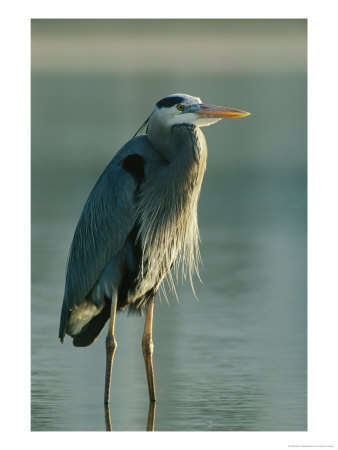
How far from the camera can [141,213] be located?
535 centimetres

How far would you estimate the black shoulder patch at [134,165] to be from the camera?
5.33m

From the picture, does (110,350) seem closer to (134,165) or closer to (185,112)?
(134,165)

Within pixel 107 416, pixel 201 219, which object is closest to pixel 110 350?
pixel 107 416

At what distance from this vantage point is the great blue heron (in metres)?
5.29

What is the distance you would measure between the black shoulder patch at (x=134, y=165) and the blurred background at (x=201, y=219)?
125 cm

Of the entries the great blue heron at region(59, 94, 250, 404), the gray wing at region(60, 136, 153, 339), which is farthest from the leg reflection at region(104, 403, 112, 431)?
the gray wing at region(60, 136, 153, 339)

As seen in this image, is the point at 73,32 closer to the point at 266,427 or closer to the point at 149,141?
the point at 149,141

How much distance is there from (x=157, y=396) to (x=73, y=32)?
673 cm

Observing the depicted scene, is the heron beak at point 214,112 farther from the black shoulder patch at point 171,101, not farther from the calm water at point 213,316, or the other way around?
the calm water at point 213,316

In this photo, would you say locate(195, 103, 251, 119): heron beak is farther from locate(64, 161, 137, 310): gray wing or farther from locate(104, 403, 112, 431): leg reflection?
locate(104, 403, 112, 431): leg reflection

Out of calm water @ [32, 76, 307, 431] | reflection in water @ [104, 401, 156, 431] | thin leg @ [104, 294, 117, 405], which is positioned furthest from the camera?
thin leg @ [104, 294, 117, 405]

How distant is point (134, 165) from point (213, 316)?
2.27 m

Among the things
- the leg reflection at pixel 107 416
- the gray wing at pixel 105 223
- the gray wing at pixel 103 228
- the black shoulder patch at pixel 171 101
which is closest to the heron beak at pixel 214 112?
the black shoulder patch at pixel 171 101

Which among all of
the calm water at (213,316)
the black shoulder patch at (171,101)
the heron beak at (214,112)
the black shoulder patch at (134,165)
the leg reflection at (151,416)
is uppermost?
the black shoulder patch at (171,101)
